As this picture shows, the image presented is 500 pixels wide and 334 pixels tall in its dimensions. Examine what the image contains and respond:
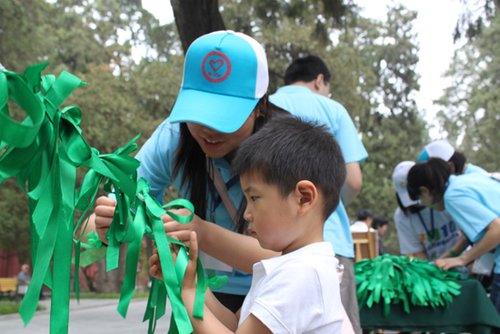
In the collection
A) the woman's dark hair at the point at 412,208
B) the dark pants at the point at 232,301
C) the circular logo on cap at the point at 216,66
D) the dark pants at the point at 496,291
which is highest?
the circular logo on cap at the point at 216,66

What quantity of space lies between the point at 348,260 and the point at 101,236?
121cm

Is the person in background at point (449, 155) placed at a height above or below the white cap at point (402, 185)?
above

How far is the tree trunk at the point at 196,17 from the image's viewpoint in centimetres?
700

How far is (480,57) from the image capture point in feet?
104

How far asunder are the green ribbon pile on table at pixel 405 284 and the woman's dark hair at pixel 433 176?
1.39 feet

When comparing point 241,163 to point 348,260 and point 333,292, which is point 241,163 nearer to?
point 333,292

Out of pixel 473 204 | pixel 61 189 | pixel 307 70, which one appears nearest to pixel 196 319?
pixel 61 189

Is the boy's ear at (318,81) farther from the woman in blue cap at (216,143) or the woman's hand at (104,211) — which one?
the woman's hand at (104,211)

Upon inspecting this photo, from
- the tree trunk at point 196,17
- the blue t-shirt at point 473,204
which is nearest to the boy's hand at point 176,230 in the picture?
the blue t-shirt at point 473,204

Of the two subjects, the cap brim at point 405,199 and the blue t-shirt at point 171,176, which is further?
the cap brim at point 405,199

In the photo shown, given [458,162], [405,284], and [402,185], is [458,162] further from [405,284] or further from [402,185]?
[405,284]

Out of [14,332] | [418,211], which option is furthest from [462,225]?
[14,332]

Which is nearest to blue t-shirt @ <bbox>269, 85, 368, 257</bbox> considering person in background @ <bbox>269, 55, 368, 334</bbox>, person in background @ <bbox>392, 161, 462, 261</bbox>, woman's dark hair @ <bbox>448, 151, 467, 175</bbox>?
person in background @ <bbox>269, 55, 368, 334</bbox>

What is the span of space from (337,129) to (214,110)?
0.92 meters
